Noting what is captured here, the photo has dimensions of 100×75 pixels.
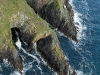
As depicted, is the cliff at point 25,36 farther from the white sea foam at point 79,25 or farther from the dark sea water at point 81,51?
the white sea foam at point 79,25

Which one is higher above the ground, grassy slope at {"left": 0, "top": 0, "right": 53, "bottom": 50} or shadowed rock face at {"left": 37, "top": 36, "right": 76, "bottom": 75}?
grassy slope at {"left": 0, "top": 0, "right": 53, "bottom": 50}

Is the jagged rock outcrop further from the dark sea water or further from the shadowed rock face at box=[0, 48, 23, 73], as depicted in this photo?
the shadowed rock face at box=[0, 48, 23, 73]

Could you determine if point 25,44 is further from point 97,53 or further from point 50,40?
point 97,53

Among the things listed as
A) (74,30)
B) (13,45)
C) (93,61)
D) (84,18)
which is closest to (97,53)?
(93,61)

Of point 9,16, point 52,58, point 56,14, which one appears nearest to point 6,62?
point 52,58

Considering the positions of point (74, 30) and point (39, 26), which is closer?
point (39, 26)

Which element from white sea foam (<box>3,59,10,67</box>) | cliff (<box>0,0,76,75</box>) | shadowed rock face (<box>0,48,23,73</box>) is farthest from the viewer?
cliff (<box>0,0,76,75</box>)

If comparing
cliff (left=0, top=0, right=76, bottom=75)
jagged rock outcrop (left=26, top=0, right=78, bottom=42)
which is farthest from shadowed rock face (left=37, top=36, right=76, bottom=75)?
jagged rock outcrop (left=26, top=0, right=78, bottom=42)
